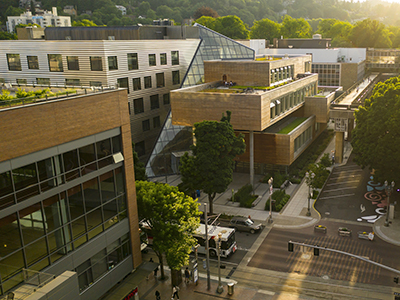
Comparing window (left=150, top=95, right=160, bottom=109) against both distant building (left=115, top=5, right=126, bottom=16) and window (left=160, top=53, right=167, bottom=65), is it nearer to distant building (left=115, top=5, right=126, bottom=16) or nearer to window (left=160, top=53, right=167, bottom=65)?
window (left=160, top=53, right=167, bottom=65)

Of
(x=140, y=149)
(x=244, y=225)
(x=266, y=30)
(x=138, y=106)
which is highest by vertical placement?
(x=266, y=30)

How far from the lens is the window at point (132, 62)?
54656 mm

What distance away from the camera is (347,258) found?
1353 inches

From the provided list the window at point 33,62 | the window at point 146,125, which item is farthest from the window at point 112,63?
the window at point 33,62

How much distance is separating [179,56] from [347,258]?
1654 inches

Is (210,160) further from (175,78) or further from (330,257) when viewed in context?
(175,78)

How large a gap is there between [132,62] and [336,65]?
198 feet

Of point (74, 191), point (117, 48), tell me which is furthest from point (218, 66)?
point (74, 191)

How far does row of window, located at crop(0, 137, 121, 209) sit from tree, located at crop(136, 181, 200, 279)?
490cm

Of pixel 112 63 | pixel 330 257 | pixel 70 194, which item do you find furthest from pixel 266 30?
pixel 70 194

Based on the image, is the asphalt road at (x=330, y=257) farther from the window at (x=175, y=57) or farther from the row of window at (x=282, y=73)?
the window at (x=175, y=57)

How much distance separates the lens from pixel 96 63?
51.3 m

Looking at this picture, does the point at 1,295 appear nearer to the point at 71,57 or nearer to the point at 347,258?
the point at 347,258

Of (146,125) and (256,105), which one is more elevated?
(256,105)
